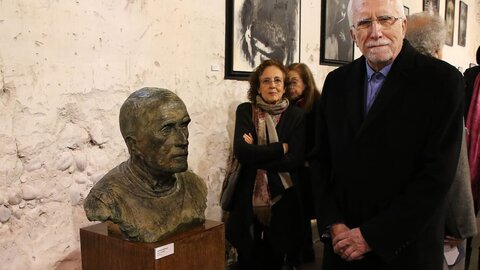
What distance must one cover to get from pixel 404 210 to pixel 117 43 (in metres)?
1.90

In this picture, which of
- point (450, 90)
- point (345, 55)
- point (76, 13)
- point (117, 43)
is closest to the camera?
point (450, 90)

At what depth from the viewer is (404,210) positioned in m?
1.89

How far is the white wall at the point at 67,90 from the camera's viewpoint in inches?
93.8

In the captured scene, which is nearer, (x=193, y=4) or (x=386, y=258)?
(x=386, y=258)

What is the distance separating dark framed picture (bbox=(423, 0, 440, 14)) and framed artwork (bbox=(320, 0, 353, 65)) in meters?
3.06

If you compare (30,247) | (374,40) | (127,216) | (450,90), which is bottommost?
(30,247)

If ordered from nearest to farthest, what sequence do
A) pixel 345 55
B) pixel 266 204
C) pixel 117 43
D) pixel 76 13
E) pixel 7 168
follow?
pixel 7 168
pixel 76 13
pixel 117 43
pixel 266 204
pixel 345 55

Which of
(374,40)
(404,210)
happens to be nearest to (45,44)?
(374,40)

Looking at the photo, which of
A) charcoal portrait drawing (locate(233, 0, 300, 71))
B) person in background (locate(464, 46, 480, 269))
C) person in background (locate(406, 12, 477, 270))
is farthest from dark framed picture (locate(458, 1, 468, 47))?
person in background (locate(406, 12, 477, 270))

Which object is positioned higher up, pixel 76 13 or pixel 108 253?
pixel 76 13

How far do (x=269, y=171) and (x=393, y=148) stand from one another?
4.58ft

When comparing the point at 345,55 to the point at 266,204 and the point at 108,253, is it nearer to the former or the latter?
the point at 266,204

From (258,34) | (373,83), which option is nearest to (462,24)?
(258,34)

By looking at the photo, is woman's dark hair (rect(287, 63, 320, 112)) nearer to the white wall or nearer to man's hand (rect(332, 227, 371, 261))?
the white wall
